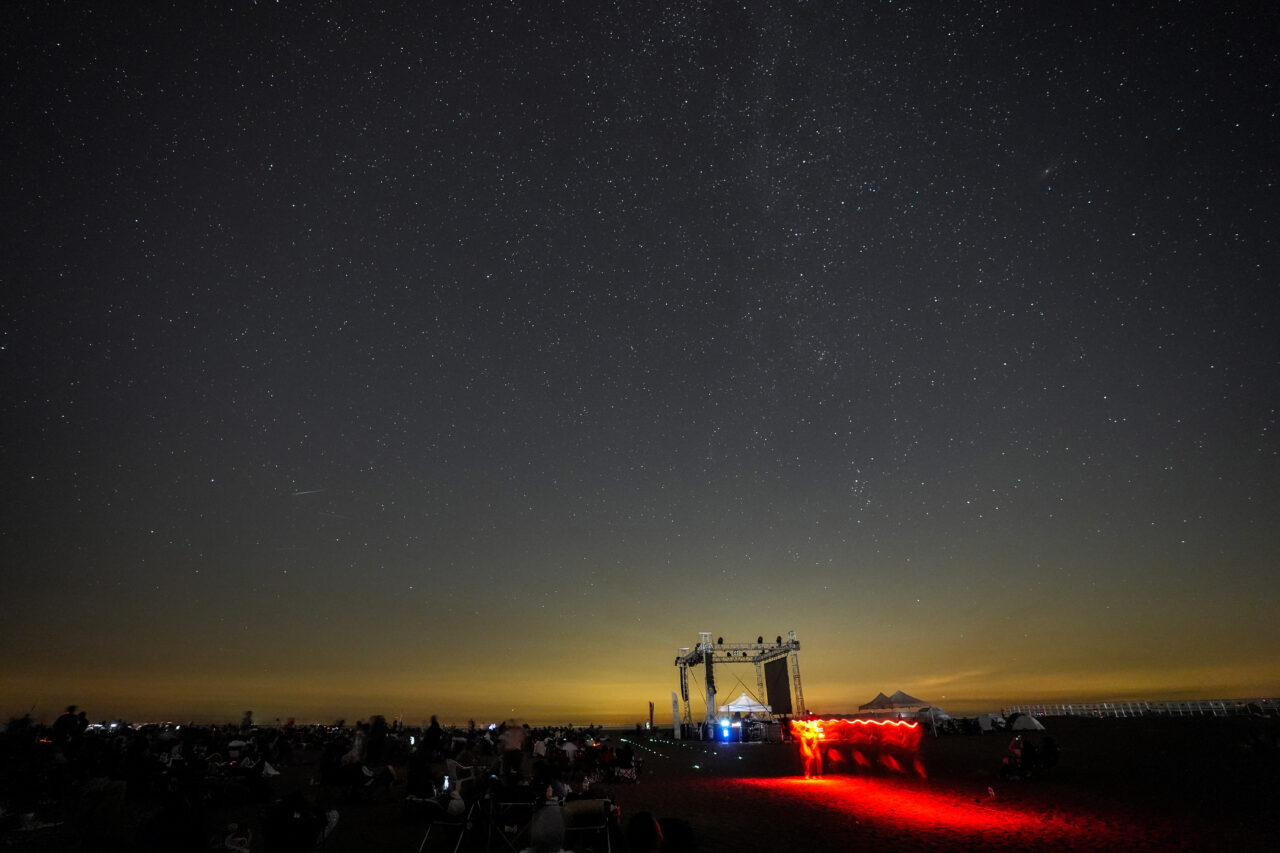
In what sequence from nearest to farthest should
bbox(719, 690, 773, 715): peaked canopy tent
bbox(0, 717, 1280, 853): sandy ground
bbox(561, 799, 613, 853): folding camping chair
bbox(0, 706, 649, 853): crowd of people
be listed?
bbox(0, 706, 649, 853): crowd of people → bbox(561, 799, 613, 853): folding camping chair → bbox(0, 717, 1280, 853): sandy ground → bbox(719, 690, 773, 715): peaked canopy tent

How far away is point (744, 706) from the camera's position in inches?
1561

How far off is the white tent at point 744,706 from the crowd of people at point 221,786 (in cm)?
2261

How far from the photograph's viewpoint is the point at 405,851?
361 inches

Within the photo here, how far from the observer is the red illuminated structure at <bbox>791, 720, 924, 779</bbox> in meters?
20.7

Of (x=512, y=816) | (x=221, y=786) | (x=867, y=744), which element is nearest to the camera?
(x=512, y=816)

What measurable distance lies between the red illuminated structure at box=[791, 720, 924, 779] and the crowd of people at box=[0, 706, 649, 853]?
7493mm

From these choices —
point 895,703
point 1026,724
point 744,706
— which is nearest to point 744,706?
point 744,706

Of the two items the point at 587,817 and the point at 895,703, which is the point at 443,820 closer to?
the point at 587,817

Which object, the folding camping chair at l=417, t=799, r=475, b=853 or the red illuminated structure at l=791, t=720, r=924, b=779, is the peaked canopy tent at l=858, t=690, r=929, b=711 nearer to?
the red illuminated structure at l=791, t=720, r=924, b=779

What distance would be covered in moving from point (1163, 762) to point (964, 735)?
20739 millimetres

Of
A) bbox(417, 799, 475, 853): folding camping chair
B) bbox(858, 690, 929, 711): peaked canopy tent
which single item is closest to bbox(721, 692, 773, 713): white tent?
bbox(858, 690, 929, 711): peaked canopy tent

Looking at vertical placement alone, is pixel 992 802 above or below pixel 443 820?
below

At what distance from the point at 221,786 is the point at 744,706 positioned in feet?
109

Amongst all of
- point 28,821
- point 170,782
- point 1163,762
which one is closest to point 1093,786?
point 1163,762
